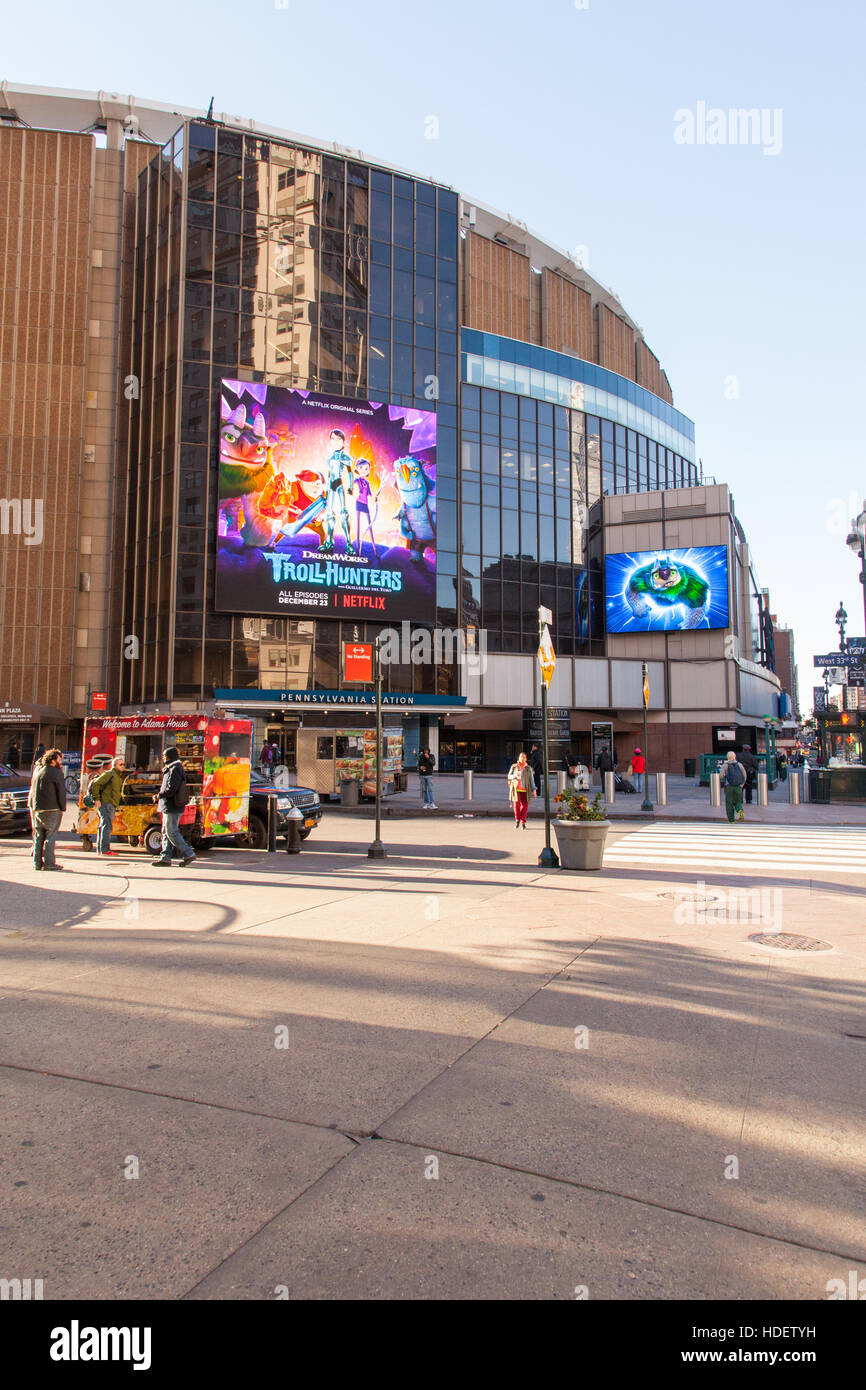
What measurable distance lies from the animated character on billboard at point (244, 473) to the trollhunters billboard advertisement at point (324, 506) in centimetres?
5

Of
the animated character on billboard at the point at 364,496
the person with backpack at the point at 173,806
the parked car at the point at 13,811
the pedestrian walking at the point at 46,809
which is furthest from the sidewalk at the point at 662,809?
the animated character on billboard at the point at 364,496

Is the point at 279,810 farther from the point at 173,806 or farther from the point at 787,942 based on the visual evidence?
the point at 787,942

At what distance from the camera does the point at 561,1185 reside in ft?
12.0

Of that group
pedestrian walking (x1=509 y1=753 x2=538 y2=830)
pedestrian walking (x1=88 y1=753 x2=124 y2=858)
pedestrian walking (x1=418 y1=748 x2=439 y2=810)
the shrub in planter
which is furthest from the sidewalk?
pedestrian walking (x1=88 y1=753 x2=124 y2=858)

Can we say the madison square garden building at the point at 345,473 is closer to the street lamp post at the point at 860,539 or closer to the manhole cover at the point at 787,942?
the street lamp post at the point at 860,539

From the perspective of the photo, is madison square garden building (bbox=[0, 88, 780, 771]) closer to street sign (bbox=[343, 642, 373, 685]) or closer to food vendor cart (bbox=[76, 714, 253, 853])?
street sign (bbox=[343, 642, 373, 685])

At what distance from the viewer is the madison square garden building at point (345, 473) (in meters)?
39.9

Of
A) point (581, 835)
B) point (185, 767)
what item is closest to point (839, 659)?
point (581, 835)

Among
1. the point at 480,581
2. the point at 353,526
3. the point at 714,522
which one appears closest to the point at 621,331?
the point at 714,522

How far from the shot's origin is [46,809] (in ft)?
42.6

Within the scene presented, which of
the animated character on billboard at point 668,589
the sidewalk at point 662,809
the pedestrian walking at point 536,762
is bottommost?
the sidewalk at point 662,809

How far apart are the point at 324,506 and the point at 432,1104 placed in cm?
3828

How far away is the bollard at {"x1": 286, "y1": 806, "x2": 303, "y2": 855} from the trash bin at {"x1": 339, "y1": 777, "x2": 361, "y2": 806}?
1065 centimetres

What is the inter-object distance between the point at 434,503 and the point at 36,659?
73.8ft
